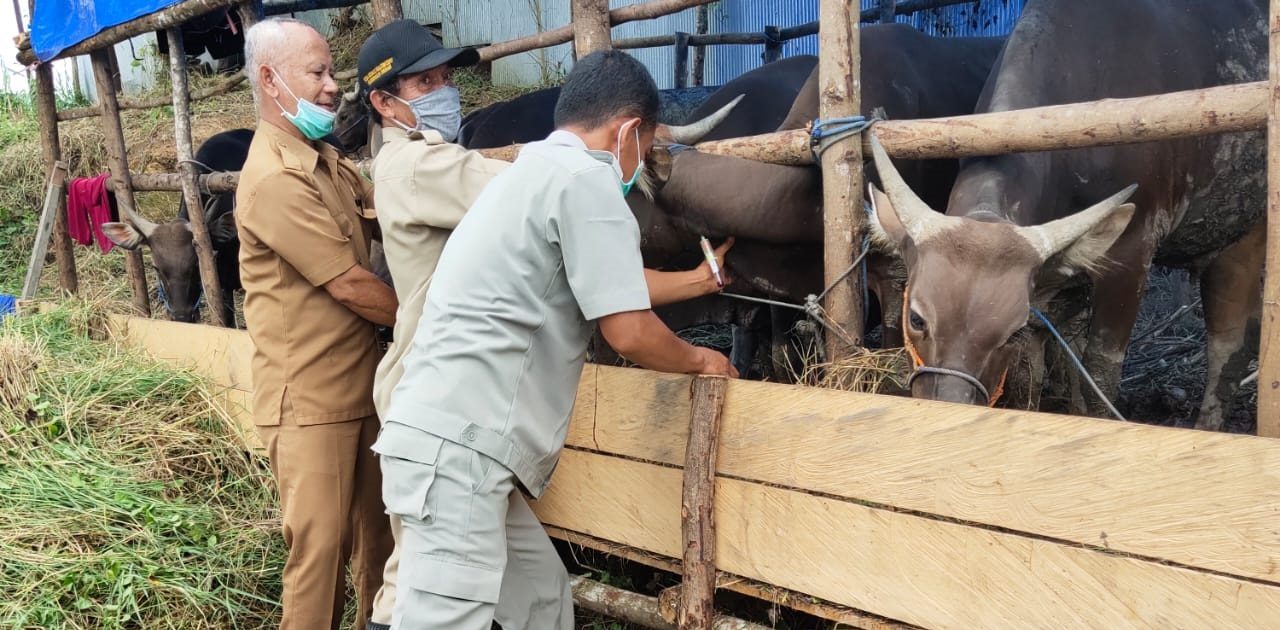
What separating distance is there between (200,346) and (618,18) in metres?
2.33

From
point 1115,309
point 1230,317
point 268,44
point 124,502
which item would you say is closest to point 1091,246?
point 1115,309

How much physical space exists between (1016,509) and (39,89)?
7442 millimetres

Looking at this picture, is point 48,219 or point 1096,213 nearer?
point 1096,213

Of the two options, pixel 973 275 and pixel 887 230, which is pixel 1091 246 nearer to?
pixel 973 275

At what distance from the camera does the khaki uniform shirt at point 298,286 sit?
299cm

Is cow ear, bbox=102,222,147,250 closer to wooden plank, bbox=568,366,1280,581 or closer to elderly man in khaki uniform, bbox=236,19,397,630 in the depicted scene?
elderly man in khaki uniform, bbox=236,19,397,630

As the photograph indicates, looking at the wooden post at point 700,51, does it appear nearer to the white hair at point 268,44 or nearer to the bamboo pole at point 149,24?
the bamboo pole at point 149,24

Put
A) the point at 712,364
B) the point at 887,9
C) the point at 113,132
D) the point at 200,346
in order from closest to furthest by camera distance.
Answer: the point at 712,364
the point at 200,346
the point at 113,132
the point at 887,9

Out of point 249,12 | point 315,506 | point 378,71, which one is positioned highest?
point 249,12

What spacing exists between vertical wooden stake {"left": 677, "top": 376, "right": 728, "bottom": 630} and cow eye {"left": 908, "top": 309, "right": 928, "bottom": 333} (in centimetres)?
81

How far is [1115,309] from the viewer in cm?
394

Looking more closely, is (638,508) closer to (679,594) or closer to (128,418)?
(679,594)

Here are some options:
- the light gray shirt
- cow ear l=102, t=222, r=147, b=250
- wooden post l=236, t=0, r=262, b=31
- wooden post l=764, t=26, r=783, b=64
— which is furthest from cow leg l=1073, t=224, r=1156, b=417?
cow ear l=102, t=222, r=147, b=250

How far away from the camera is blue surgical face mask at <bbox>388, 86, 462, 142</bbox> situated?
314cm
